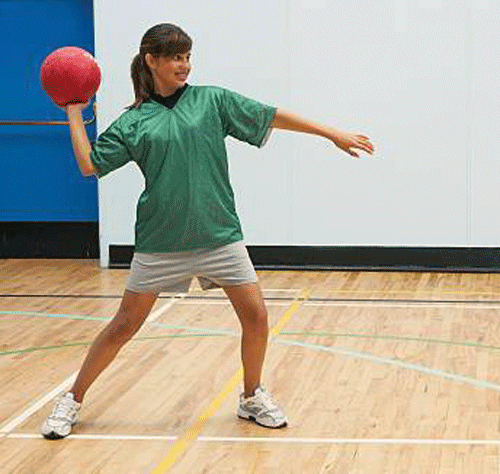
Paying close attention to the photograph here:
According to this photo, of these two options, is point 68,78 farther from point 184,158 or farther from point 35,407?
point 35,407

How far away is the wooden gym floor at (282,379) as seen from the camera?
529 centimetres

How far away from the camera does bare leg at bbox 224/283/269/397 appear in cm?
560

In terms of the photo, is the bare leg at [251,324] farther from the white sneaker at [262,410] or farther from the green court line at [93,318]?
the green court line at [93,318]

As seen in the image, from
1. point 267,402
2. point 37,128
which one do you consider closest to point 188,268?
point 267,402

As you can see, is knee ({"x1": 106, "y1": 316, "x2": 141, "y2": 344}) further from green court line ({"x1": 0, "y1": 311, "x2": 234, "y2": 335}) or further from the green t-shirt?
green court line ({"x1": 0, "y1": 311, "x2": 234, "y2": 335})

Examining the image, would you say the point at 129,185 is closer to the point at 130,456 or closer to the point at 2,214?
the point at 2,214

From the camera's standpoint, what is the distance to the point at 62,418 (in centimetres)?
562

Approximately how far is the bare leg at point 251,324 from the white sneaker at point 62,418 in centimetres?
73

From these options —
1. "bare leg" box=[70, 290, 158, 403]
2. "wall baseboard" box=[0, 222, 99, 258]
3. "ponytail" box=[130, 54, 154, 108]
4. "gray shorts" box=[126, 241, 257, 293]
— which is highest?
"ponytail" box=[130, 54, 154, 108]

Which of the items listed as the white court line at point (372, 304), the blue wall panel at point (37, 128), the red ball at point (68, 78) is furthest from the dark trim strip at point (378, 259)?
the red ball at point (68, 78)

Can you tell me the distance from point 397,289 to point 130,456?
4.48 m

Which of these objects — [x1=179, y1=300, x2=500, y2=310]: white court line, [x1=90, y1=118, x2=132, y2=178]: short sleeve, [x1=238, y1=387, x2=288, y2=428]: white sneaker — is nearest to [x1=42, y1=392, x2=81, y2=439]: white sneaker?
[x1=238, y1=387, x2=288, y2=428]: white sneaker

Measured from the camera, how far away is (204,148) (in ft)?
17.9

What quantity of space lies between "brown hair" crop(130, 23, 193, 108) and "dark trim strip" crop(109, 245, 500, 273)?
5037 mm
